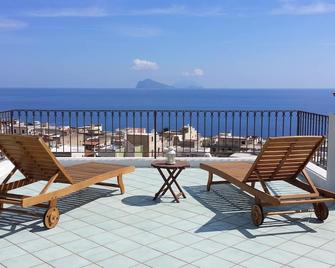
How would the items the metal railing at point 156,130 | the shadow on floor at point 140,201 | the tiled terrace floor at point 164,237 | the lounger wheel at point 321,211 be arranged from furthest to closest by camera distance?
the metal railing at point 156,130
the shadow on floor at point 140,201
the lounger wheel at point 321,211
the tiled terrace floor at point 164,237

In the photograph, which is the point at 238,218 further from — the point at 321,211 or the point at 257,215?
the point at 321,211

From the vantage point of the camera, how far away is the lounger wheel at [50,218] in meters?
4.43

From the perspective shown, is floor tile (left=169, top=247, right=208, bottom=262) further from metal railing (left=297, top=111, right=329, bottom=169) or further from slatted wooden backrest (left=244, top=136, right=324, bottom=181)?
metal railing (left=297, top=111, right=329, bottom=169)

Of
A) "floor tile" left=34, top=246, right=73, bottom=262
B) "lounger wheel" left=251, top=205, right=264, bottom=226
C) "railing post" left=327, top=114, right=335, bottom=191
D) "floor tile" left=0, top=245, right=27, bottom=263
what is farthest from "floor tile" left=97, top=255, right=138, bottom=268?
"railing post" left=327, top=114, right=335, bottom=191

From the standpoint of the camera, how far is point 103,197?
19.2 ft

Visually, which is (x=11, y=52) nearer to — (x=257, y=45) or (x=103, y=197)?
(x=257, y=45)

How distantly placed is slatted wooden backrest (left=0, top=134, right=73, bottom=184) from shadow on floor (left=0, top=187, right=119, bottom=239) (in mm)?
462

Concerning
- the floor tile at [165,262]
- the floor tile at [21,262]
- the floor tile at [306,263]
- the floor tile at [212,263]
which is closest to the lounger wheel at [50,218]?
the floor tile at [21,262]

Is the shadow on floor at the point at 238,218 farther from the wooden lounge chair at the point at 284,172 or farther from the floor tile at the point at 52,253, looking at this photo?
the floor tile at the point at 52,253

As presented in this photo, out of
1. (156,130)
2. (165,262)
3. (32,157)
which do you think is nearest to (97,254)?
(165,262)

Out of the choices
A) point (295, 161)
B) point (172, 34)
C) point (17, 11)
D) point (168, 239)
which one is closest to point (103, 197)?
point (168, 239)

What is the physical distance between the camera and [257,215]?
180 inches

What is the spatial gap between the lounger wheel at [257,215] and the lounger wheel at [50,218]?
2170 mm

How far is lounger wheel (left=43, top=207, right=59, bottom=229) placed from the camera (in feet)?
14.5
